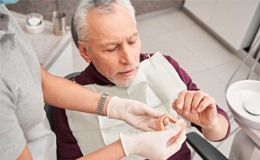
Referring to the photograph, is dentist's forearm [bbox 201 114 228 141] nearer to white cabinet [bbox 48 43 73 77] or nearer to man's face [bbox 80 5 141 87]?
man's face [bbox 80 5 141 87]

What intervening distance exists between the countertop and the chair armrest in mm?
858

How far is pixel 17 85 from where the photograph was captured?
28.5 inches

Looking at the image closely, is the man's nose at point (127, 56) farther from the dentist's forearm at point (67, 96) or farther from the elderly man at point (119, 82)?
the dentist's forearm at point (67, 96)

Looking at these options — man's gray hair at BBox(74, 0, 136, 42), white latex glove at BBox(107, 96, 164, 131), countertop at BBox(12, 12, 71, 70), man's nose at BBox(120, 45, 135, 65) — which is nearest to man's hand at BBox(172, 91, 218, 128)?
white latex glove at BBox(107, 96, 164, 131)

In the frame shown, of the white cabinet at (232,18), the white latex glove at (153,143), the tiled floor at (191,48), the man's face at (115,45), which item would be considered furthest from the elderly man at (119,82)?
the white cabinet at (232,18)

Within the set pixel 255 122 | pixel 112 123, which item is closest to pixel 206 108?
pixel 255 122

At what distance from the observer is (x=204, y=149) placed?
1.12m

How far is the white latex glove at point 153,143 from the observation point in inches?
35.4

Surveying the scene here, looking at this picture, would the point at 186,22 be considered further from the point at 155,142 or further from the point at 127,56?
the point at 155,142

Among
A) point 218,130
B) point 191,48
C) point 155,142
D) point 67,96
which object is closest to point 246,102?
point 218,130

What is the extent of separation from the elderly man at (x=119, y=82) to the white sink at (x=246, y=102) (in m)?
0.07

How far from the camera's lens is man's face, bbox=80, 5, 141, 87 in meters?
1.06

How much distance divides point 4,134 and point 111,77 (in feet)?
1.76

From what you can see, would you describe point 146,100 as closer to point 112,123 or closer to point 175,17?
point 112,123
